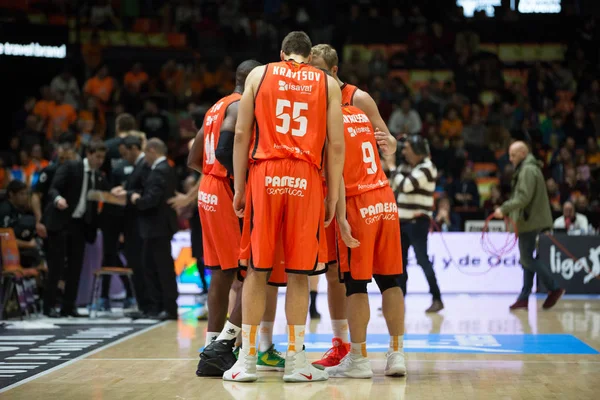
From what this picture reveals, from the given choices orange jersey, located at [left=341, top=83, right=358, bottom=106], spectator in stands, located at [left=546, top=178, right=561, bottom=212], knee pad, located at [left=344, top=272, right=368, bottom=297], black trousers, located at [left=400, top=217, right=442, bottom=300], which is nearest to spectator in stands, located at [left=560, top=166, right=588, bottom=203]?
spectator in stands, located at [left=546, top=178, right=561, bottom=212]

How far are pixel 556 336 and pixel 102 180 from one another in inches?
208

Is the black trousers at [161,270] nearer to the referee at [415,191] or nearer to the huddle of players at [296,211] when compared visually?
the referee at [415,191]

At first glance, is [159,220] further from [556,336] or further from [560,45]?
[560,45]

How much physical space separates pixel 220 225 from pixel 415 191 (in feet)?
14.2

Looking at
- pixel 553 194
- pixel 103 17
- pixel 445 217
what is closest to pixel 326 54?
pixel 445 217

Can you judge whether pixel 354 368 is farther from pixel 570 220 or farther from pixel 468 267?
pixel 570 220

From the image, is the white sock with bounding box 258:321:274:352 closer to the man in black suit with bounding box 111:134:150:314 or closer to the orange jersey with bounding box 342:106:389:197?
the orange jersey with bounding box 342:106:389:197

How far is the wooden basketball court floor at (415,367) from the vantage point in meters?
5.02

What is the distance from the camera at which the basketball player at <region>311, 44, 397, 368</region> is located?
5941 mm

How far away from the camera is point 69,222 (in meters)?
9.69

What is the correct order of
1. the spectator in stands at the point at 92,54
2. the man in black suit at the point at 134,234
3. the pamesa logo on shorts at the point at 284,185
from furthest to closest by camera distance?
the spectator in stands at the point at 92,54 → the man in black suit at the point at 134,234 → the pamesa logo on shorts at the point at 284,185

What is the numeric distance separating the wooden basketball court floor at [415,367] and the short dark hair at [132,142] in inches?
84.5

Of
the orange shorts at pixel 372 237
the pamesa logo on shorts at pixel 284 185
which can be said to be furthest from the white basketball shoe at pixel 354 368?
the pamesa logo on shorts at pixel 284 185

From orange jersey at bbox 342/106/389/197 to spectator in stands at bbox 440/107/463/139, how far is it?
1291cm
